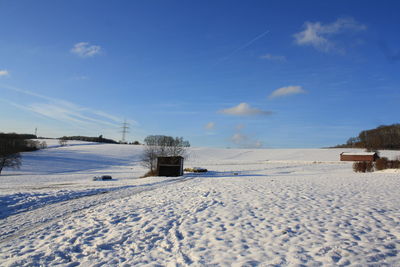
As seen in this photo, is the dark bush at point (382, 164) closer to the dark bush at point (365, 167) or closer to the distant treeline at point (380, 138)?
the dark bush at point (365, 167)

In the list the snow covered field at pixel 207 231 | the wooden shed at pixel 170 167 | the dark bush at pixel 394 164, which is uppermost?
the dark bush at pixel 394 164

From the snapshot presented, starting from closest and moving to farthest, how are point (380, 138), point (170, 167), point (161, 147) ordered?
point (170, 167) < point (161, 147) < point (380, 138)

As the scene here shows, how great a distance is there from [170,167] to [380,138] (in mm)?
122624

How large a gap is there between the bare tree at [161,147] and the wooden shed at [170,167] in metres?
12.2

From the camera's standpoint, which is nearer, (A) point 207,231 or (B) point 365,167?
(A) point 207,231

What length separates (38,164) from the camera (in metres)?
61.2

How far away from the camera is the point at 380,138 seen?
12606 cm

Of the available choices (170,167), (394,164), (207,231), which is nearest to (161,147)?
(170,167)

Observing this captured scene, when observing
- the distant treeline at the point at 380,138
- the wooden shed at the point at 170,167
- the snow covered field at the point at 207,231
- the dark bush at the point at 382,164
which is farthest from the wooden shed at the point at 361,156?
the snow covered field at the point at 207,231

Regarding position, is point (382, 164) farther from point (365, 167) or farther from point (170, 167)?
point (170, 167)

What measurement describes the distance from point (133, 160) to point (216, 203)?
228ft

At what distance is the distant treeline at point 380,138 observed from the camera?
11688 centimetres

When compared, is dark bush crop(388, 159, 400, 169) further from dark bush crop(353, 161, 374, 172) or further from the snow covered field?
the snow covered field

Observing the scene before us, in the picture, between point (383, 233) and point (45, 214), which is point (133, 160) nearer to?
point (45, 214)
